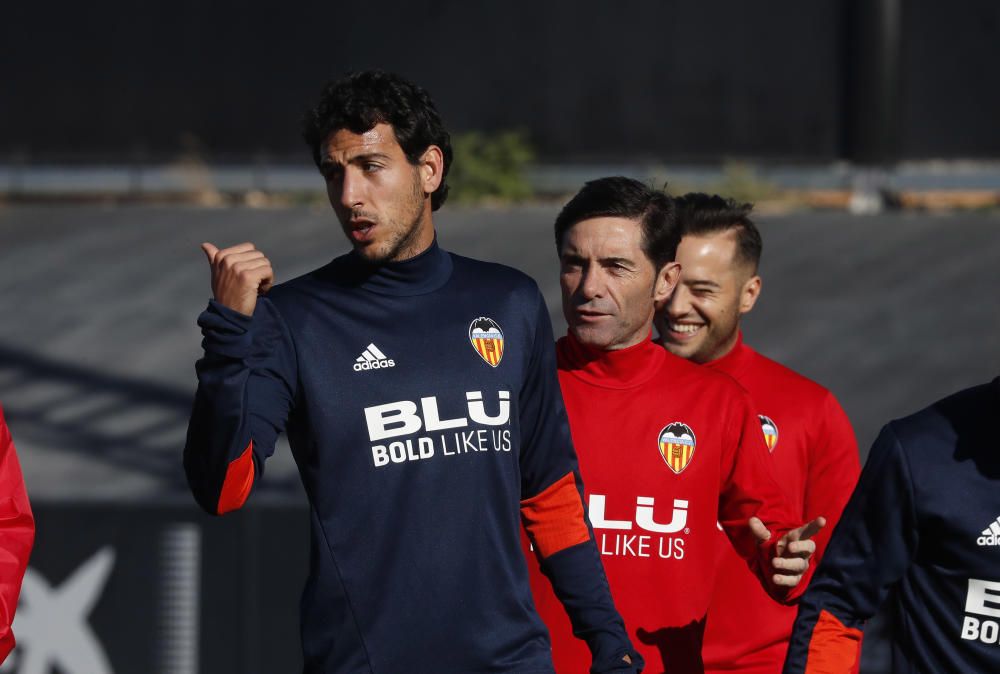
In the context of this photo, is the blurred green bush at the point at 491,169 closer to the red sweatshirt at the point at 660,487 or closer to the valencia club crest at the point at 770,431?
the valencia club crest at the point at 770,431

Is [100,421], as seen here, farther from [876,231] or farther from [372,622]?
[372,622]

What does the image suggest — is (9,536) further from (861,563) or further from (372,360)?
(861,563)

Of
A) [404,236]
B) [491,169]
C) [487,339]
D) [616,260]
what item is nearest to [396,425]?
[487,339]

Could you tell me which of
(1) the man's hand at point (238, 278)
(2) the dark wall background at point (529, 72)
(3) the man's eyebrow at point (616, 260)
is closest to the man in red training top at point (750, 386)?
(3) the man's eyebrow at point (616, 260)

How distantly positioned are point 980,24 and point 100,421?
12.7 m

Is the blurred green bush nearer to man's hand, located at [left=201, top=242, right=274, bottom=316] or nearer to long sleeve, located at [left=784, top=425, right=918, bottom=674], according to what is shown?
long sleeve, located at [left=784, top=425, right=918, bottom=674]

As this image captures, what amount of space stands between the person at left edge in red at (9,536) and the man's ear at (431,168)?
1.20m

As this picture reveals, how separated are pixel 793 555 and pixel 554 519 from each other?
0.67m

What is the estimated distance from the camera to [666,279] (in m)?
4.84

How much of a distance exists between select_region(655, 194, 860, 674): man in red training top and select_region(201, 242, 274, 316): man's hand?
1892mm

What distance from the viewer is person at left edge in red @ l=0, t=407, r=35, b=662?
3.51m

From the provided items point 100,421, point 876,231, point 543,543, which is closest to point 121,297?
point 100,421

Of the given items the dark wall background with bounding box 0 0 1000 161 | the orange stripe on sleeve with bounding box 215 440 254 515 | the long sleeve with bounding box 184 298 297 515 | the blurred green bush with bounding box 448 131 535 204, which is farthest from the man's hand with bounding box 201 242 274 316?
the dark wall background with bounding box 0 0 1000 161

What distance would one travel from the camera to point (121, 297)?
645 inches
